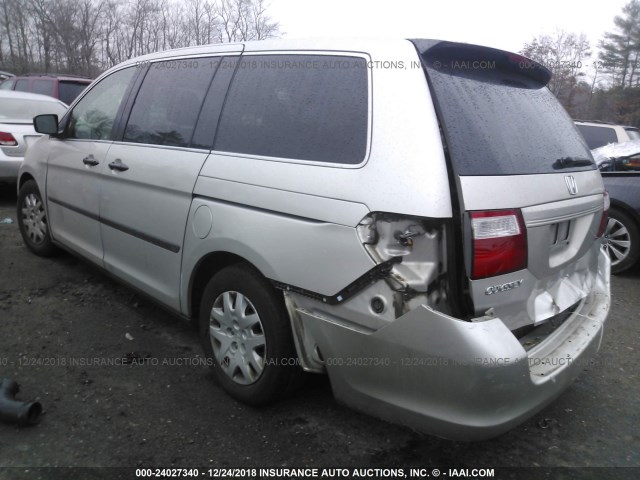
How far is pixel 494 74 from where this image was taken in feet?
7.73

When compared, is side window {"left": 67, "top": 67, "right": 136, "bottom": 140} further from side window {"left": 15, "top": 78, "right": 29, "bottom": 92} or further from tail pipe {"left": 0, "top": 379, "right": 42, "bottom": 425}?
side window {"left": 15, "top": 78, "right": 29, "bottom": 92}

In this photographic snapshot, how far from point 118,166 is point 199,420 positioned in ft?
5.67

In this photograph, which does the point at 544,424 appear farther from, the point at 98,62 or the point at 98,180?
the point at 98,62

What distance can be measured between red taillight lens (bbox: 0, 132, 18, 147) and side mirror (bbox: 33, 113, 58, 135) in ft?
9.97

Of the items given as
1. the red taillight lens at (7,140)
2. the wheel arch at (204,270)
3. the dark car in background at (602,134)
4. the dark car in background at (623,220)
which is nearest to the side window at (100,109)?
the wheel arch at (204,270)

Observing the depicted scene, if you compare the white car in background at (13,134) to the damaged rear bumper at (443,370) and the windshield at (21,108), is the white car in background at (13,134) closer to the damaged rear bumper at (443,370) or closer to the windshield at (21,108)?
the windshield at (21,108)

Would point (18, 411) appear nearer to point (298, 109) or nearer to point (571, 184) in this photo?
point (298, 109)

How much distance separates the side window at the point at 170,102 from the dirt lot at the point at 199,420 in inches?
52.8

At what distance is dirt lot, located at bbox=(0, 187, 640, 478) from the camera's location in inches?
89.6

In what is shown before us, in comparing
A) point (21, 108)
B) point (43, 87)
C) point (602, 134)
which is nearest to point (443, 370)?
point (21, 108)

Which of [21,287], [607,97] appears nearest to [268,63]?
[21,287]

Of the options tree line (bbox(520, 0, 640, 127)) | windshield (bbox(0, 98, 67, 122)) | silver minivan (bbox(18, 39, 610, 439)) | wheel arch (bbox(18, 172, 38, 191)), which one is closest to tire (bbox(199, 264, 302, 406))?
silver minivan (bbox(18, 39, 610, 439))

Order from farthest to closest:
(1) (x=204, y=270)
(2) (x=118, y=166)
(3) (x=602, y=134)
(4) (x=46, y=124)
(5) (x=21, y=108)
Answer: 1. (3) (x=602, y=134)
2. (5) (x=21, y=108)
3. (4) (x=46, y=124)
4. (2) (x=118, y=166)
5. (1) (x=204, y=270)

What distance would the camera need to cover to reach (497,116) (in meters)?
2.21
